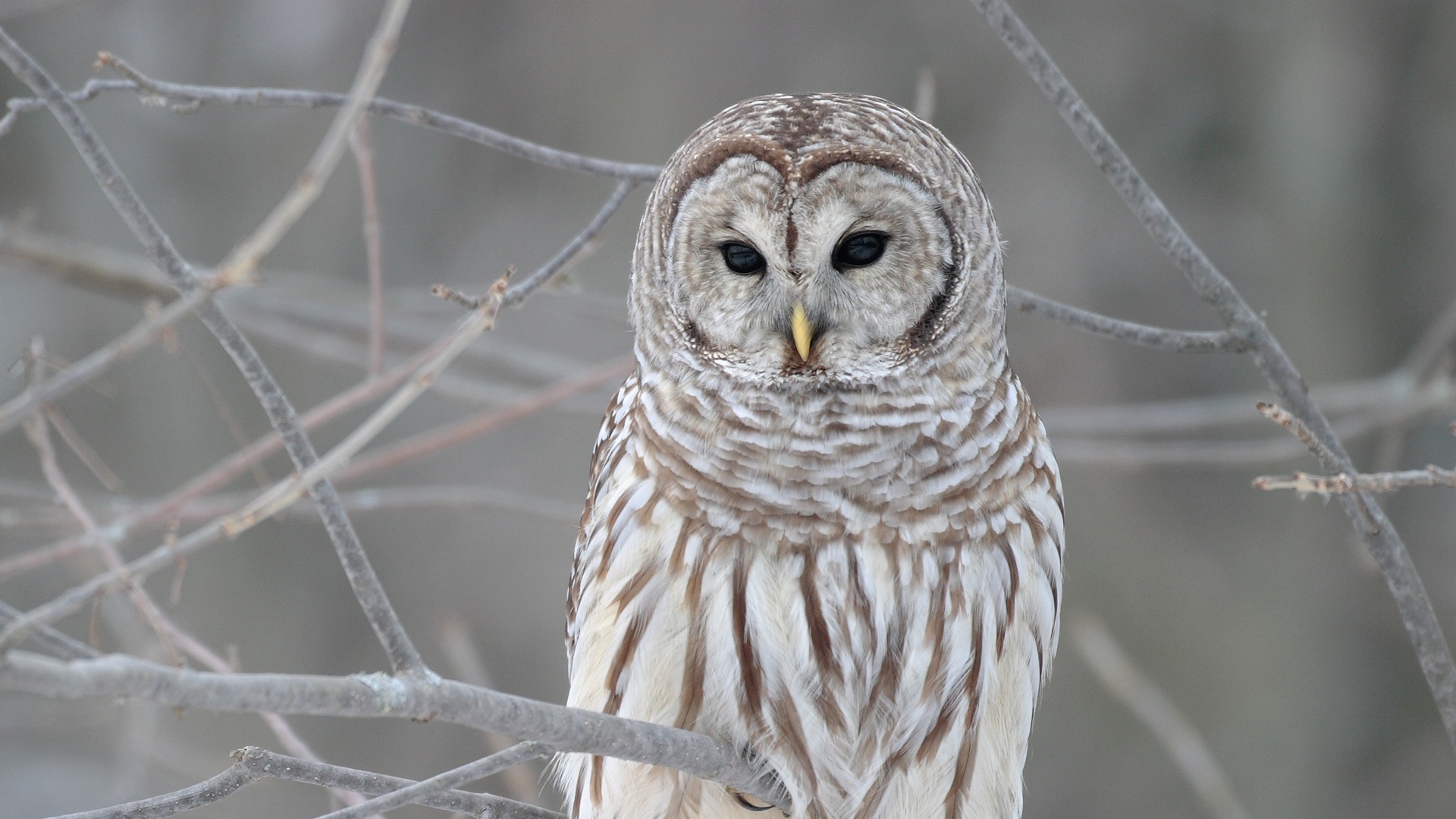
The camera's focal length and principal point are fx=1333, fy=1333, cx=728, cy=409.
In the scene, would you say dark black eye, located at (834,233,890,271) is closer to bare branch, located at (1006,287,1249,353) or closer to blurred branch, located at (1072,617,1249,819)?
bare branch, located at (1006,287,1249,353)

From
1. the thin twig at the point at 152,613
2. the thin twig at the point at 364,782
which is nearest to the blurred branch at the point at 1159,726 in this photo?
the thin twig at the point at 364,782

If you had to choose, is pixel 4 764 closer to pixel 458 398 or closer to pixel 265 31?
pixel 265 31

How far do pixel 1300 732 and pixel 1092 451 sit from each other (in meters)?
3.17

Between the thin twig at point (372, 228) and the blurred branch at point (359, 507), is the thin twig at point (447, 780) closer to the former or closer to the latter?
the thin twig at point (372, 228)

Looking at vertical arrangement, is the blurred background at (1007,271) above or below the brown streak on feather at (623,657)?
above

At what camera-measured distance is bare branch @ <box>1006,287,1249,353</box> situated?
252 cm

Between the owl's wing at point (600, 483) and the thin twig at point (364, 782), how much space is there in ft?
2.04

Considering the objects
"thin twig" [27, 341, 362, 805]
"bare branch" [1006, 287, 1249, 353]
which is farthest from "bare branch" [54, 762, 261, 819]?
"bare branch" [1006, 287, 1249, 353]

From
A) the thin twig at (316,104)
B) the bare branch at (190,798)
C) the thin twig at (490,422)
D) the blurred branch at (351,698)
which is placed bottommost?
the blurred branch at (351,698)

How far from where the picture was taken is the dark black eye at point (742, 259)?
2.67m

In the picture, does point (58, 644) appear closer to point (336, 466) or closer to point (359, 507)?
point (336, 466)

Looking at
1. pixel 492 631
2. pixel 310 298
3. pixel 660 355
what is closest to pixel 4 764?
pixel 492 631

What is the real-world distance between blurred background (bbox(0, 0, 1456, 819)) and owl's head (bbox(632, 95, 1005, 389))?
2.49 meters

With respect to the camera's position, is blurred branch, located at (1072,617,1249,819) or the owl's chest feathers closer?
the owl's chest feathers
